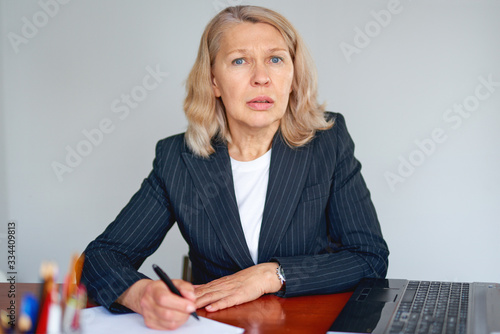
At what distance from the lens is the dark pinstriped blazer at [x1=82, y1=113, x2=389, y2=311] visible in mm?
1783

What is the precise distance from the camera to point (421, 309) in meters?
1.27

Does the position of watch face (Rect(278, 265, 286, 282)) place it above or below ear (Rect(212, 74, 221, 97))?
below

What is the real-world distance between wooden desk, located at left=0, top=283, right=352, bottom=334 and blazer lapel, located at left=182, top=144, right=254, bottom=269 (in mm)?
299

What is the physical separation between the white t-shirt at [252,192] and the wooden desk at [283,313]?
0.39 metres

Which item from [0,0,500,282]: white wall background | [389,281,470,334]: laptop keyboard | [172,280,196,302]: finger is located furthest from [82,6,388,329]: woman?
[0,0,500,282]: white wall background

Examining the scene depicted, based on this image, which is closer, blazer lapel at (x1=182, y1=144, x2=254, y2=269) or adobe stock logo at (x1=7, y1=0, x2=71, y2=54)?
blazer lapel at (x1=182, y1=144, x2=254, y2=269)

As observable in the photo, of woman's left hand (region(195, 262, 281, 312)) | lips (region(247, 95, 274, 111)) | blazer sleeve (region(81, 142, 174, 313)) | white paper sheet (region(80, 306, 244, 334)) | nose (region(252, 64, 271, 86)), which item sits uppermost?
nose (region(252, 64, 271, 86))

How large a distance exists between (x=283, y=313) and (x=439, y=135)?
2.18m

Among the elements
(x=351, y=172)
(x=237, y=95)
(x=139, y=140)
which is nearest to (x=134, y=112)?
(x=139, y=140)

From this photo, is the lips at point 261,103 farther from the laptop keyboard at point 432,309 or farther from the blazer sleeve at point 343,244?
the laptop keyboard at point 432,309

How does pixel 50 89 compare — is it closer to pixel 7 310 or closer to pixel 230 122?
pixel 230 122

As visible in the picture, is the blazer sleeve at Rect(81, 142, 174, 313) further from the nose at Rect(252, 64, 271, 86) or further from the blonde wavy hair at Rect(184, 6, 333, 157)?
the nose at Rect(252, 64, 271, 86)

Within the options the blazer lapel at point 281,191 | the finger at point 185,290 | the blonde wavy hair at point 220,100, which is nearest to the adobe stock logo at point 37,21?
the blonde wavy hair at point 220,100

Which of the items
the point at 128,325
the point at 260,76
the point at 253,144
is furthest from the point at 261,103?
the point at 128,325
